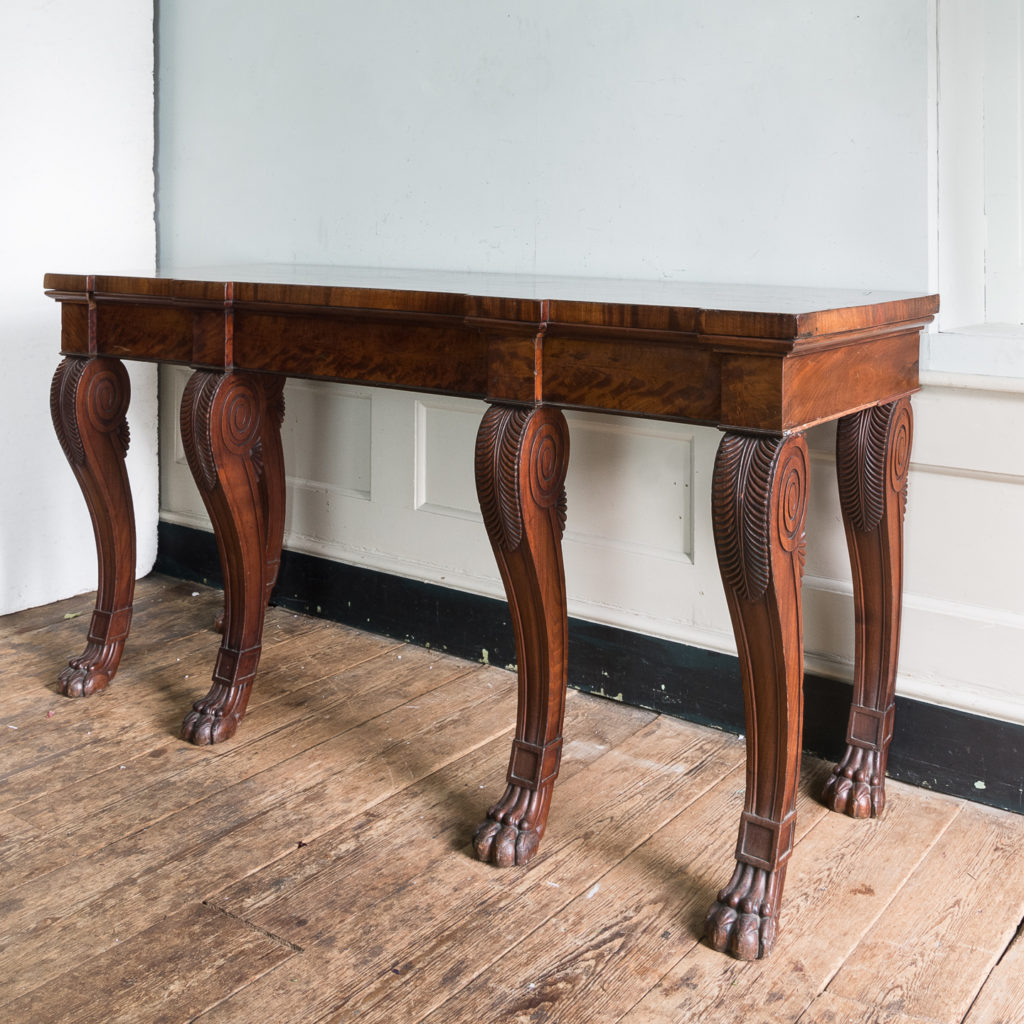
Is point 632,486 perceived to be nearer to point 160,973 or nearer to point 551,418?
point 551,418

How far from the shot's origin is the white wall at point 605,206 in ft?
6.64

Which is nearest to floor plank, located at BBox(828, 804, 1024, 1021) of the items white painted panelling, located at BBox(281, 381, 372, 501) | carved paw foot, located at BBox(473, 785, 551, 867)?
carved paw foot, located at BBox(473, 785, 551, 867)

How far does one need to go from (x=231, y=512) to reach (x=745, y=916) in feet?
3.95

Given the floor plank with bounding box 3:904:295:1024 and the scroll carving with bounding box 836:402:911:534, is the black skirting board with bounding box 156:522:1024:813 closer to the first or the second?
the scroll carving with bounding box 836:402:911:534

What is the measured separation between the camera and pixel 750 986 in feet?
5.12

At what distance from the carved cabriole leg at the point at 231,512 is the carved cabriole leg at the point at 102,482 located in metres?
0.30

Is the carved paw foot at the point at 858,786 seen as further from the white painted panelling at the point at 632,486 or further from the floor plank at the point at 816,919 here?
the white painted panelling at the point at 632,486

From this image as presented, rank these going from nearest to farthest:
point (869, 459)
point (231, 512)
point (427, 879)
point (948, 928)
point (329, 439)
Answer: point (948, 928) → point (427, 879) → point (869, 459) → point (231, 512) → point (329, 439)

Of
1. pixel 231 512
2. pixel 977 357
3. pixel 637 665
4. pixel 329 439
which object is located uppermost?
pixel 977 357

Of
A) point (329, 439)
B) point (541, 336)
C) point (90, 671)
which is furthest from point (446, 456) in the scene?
point (541, 336)

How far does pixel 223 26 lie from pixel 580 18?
1.10m

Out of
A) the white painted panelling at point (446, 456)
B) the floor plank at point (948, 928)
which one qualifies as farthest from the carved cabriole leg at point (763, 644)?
the white painted panelling at point (446, 456)

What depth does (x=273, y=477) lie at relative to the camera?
272cm

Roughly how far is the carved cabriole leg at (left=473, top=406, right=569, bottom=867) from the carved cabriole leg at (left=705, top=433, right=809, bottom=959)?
332 mm
